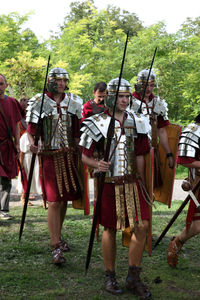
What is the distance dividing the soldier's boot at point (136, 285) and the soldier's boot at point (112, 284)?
0.31ft

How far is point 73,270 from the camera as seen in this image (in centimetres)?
431

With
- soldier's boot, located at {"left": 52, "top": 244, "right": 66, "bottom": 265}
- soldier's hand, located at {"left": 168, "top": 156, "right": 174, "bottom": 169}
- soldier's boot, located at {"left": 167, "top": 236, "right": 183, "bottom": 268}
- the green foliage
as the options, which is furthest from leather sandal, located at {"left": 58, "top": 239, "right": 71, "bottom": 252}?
the green foliage

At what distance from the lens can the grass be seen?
3.74 m

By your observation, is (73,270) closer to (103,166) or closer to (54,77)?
(103,166)

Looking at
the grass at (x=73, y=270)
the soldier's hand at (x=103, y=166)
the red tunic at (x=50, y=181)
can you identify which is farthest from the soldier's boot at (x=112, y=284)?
the red tunic at (x=50, y=181)

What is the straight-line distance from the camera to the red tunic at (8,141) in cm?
619

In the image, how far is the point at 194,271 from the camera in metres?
4.34

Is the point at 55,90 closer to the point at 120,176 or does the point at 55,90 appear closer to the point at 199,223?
the point at 120,176

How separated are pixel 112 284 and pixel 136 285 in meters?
0.22

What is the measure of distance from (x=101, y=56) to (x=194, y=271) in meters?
12.7

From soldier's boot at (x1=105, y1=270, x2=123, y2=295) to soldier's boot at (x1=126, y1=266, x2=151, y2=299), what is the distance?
9cm

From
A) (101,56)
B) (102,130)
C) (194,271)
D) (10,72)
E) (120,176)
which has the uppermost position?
(101,56)

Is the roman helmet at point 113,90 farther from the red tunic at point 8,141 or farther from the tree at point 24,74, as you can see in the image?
the tree at point 24,74

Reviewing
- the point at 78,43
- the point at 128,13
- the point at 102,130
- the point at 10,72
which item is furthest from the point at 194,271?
the point at 128,13
